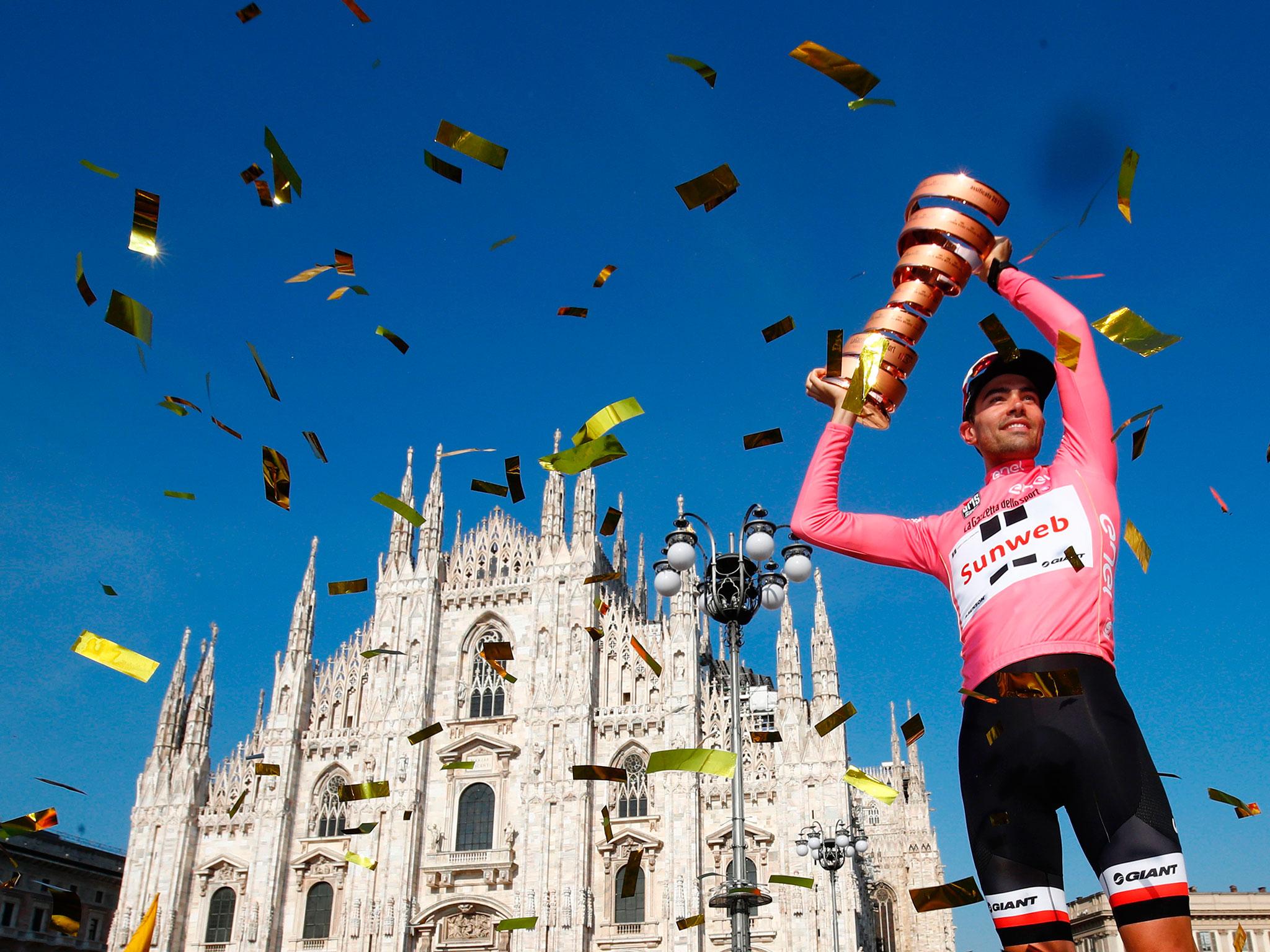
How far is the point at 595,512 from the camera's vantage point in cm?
3188

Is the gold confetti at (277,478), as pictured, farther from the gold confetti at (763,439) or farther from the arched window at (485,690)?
the arched window at (485,690)

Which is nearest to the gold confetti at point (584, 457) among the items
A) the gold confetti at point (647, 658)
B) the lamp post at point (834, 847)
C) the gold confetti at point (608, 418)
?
the gold confetti at point (608, 418)

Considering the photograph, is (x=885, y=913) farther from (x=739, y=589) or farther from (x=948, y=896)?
(x=948, y=896)

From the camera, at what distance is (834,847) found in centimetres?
1752

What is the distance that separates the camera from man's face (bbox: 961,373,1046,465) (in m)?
4.62

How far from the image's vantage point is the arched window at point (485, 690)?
99.3 ft

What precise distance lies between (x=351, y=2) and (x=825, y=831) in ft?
76.5

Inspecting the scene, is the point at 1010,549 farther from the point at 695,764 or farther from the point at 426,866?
the point at 426,866

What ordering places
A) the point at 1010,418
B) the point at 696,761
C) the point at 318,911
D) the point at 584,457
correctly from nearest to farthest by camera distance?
the point at 1010,418 < the point at 584,457 < the point at 696,761 < the point at 318,911

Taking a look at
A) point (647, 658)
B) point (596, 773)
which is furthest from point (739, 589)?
point (596, 773)

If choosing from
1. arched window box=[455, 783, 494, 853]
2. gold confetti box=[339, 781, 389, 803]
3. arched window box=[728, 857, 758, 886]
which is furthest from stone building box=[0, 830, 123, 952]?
gold confetti box=[339, 781, 389, 803]

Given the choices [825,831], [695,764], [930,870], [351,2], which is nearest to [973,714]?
[695,764]

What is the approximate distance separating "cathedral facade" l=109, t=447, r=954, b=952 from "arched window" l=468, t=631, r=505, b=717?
58mm

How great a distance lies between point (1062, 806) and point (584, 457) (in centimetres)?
322
